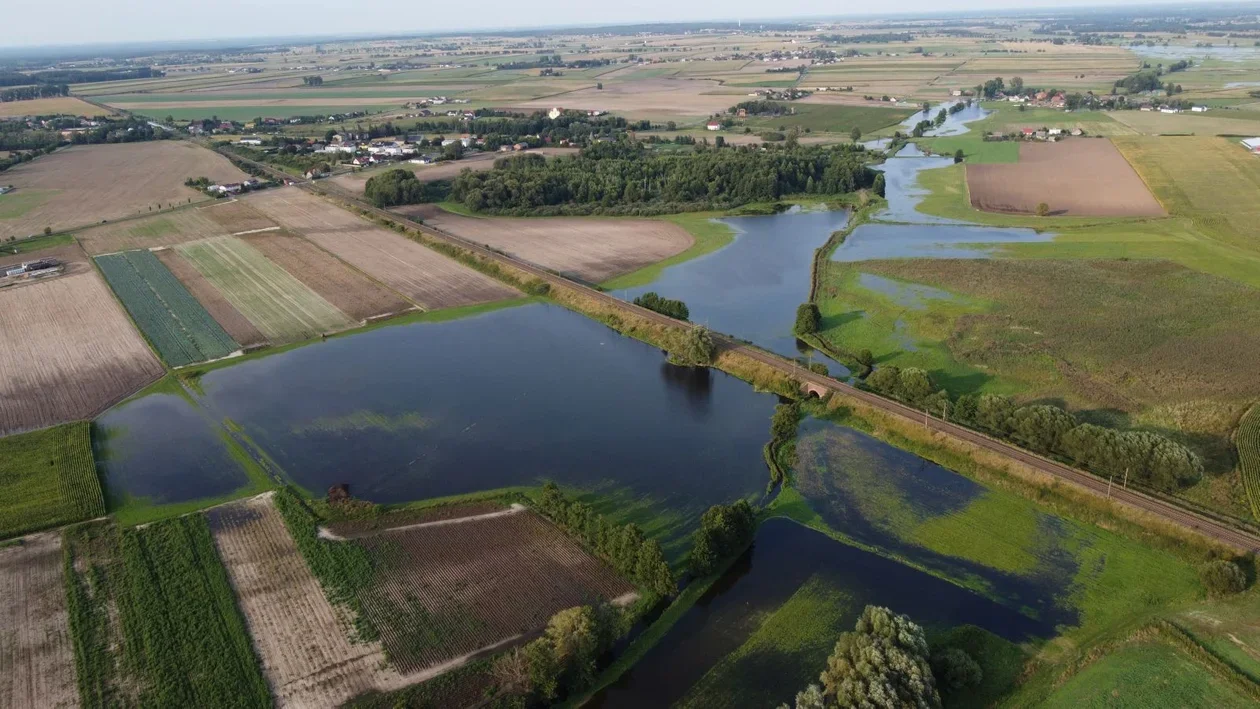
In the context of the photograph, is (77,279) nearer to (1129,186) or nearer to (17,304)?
(17,304)

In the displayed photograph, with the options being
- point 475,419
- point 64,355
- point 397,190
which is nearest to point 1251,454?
point 475,419

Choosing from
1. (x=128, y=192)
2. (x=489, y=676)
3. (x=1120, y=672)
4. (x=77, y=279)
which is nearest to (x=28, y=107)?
(x=128, y=192)

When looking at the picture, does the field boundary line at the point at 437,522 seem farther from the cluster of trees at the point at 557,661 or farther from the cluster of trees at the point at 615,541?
the cluster of trees at the point at 557,661

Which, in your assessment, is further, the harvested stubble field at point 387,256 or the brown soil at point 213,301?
the harvested stubble field at point 387,256

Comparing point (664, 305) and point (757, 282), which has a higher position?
point (664, 305)

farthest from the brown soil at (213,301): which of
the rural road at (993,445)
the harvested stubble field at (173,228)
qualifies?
the rural road at (993,445)

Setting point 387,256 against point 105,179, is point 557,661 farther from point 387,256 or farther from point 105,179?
point 105,179
